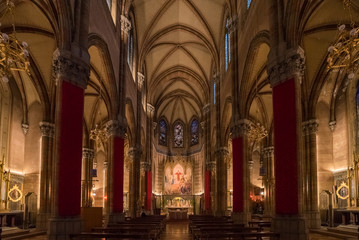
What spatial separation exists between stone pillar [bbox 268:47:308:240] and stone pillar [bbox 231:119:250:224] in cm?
760

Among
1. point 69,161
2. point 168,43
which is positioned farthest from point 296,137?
Result: point 168,43

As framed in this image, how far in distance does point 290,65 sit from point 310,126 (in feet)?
30.7

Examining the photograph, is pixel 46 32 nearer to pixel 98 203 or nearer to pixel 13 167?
pixel 13 167

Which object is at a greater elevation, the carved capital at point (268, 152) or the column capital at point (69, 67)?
the column capital at point (69, 67)

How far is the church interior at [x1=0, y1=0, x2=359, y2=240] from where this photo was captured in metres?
12.5

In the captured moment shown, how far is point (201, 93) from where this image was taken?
43.9 meters

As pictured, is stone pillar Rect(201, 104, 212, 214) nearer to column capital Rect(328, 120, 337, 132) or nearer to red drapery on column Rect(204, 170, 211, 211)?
red drapery on column Rect(204, 170, 211, 211)

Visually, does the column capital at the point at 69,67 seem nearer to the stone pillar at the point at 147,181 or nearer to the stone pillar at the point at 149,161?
the stone pillar at the point at 147,181

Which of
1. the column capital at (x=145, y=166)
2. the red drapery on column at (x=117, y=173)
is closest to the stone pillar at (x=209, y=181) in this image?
the column capital at (x=145, y=166)

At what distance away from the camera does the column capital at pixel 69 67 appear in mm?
12719

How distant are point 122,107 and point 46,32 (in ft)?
19.3

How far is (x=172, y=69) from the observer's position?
133 feet

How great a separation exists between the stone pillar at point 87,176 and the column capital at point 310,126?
675 inches

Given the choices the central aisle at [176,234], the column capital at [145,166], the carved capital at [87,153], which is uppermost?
the carved capital at [87,153]
